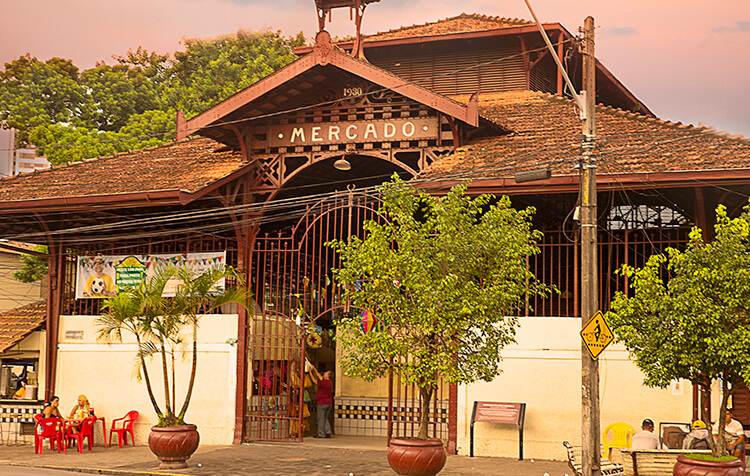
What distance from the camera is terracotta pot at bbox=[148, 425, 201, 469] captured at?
642 inches

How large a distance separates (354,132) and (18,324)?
10.8 meters

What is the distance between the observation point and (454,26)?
85.7ft

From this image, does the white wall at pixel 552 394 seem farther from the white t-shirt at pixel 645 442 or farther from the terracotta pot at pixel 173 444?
the terracotta pot at pixel 173 444

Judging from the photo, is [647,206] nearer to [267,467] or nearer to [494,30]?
[494,30]

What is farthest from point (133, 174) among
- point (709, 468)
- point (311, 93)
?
point (709, 468)

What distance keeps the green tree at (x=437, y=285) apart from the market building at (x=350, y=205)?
2779 mm

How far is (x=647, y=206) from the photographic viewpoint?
19219 millimetres

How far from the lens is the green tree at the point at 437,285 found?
1378 cm

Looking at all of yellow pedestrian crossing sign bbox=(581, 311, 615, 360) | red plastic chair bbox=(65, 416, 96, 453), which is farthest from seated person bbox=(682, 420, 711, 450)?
red plastic chair bbox=(65, 416, 96, 453)

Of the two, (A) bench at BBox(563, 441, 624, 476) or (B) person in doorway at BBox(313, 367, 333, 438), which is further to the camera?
(B) person in doorway at BBox(313, 367, 333, 438)

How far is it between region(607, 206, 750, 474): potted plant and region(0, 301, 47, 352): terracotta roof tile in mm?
16001

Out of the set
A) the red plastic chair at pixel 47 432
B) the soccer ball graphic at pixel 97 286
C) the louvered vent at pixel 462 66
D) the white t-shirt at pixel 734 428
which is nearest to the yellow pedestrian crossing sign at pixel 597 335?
the white t-shirt at pixel 734 428

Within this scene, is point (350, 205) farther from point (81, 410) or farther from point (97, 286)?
point (81, 410)

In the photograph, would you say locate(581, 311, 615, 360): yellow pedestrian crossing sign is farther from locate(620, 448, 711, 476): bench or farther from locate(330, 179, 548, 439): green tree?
locate(620, 448, 711, 476): bench
